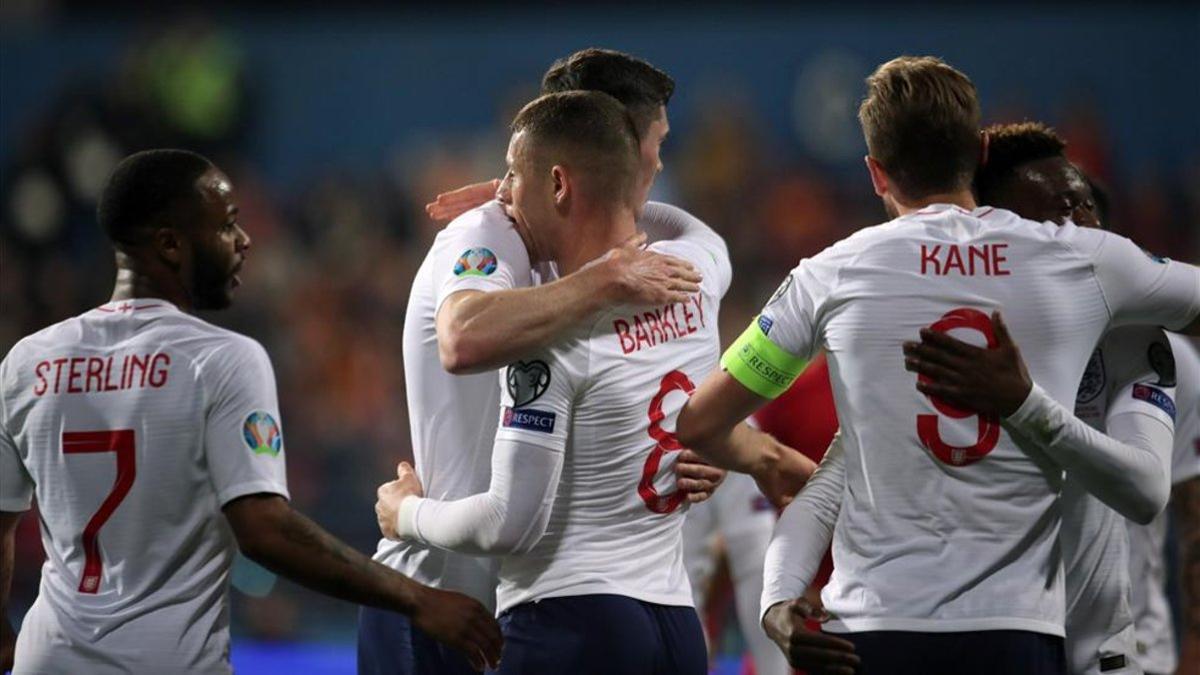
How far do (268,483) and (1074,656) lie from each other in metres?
1.84

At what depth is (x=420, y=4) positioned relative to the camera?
48.8ft

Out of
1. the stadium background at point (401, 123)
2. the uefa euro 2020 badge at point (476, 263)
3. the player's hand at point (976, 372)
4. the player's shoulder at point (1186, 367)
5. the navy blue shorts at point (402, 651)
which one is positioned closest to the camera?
the player's hand at point (976, 372)

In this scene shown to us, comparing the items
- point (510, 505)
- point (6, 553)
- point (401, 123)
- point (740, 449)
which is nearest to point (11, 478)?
point (6, 553)

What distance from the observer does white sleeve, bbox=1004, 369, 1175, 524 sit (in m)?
3.09

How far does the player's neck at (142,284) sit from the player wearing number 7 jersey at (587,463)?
2.36ft

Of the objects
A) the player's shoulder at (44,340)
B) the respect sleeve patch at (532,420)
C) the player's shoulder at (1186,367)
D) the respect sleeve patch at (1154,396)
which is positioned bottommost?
the player's shoulder at (1186,367)

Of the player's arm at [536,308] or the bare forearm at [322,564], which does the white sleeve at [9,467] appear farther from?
the player's arm at [536,308]

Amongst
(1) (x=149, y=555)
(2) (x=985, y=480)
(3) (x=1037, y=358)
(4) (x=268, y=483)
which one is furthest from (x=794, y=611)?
(1) (x=149, y=555)

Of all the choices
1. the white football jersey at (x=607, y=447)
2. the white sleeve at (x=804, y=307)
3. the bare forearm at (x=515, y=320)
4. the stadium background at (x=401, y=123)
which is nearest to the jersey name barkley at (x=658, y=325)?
the white football jersey at (x=607, y=447)

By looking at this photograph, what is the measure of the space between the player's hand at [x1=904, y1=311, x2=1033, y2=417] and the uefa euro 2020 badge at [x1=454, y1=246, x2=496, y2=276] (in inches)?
39.8

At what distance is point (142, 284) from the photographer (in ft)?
12.1

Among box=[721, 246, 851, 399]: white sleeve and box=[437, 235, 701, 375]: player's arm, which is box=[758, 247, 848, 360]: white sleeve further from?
box=[437, 235, 701, 375]: player's arm

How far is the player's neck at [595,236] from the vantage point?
144 inches

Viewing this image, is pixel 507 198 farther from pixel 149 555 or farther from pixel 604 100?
pixel 149 555
